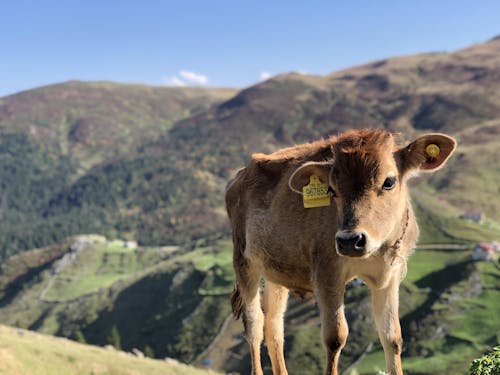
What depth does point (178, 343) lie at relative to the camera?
421 feet

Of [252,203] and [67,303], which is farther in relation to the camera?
[67,303]

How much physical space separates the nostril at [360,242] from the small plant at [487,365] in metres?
2.44

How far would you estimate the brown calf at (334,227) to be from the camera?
7.58m

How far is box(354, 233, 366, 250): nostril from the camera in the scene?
23.1 feet

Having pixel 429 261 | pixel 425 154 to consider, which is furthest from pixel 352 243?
pixel 429 261

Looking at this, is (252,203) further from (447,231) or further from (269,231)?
(447,231)

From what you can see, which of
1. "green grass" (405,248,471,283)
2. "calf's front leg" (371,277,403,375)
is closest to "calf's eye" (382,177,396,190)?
"calf's front leg" (371,277,403,375)

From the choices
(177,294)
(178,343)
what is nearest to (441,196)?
(177,294)

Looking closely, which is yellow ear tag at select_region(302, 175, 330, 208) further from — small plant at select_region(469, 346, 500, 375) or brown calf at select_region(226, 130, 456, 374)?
small plant at select_region(469, 346, 500, 375)

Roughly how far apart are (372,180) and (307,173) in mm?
1462

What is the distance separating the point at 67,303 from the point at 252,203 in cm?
17992

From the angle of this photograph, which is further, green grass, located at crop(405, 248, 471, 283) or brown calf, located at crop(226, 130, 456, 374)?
green grass, located at crop(405, 248, 471, 283)

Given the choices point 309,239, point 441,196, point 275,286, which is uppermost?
point 309,239

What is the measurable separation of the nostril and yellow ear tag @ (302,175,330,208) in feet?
4.87
